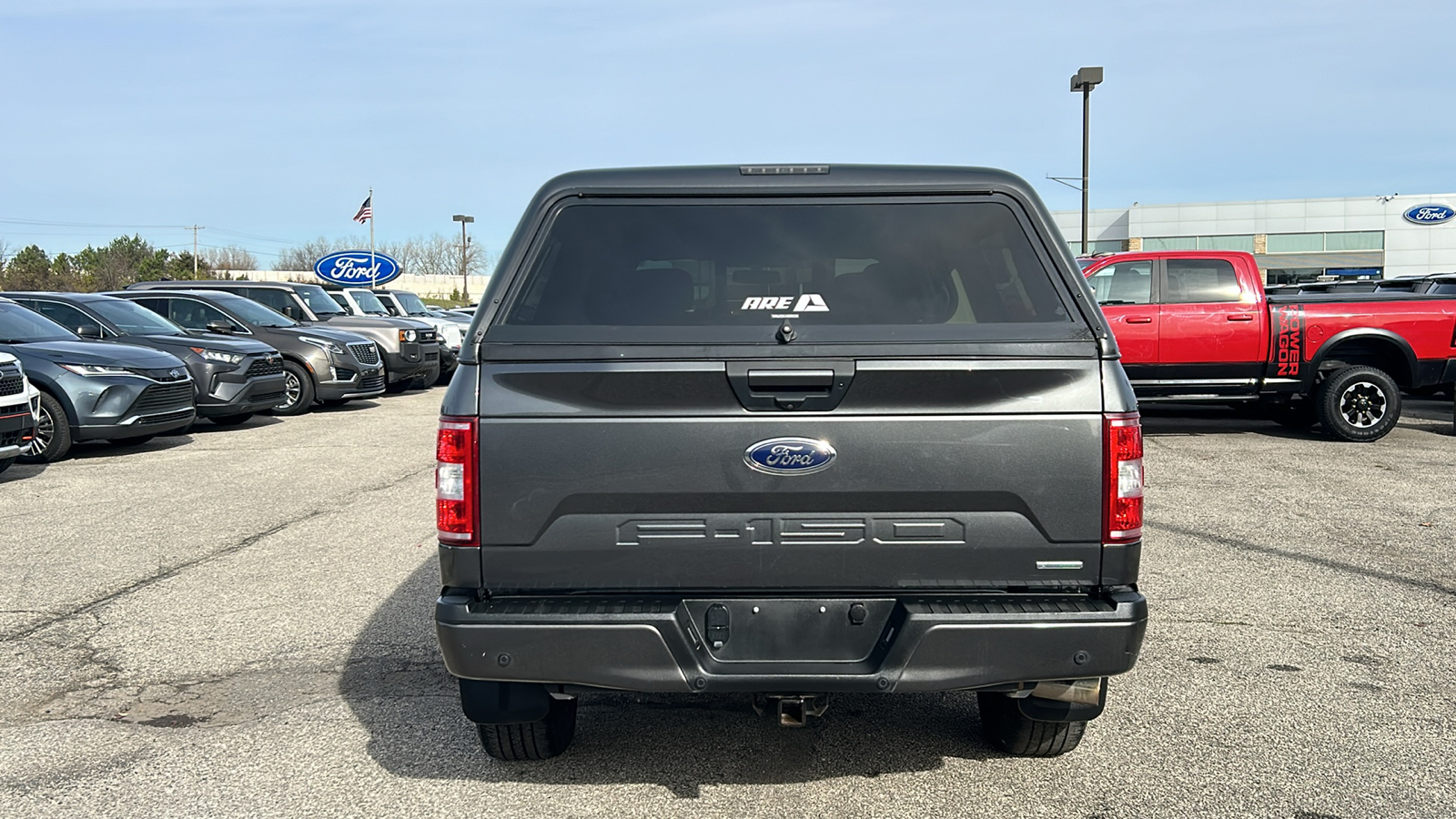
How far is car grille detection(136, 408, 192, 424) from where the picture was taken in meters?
12.3

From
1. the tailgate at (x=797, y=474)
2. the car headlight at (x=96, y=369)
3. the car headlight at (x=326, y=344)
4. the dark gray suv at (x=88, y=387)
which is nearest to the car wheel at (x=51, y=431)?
the dark gray suv at (x=88, y=387)

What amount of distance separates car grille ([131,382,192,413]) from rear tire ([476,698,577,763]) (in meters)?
9.58

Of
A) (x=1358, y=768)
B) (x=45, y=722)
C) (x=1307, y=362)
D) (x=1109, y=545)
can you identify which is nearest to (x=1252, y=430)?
(x=1307, y=362)

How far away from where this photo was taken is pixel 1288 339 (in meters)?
13.2

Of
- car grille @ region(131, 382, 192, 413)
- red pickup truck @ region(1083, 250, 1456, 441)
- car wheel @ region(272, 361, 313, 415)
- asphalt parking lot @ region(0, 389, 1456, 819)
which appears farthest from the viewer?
car wheel @ region(272, 361, 313, 415)

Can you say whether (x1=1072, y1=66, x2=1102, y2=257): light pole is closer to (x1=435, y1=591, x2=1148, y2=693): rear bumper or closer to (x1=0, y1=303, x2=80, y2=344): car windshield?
(x1=0, y1=303, x2=80, y2=344): car windshield

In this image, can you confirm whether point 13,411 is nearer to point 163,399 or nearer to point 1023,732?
point 163,399

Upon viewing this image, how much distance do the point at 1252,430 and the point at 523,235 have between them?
13158mm

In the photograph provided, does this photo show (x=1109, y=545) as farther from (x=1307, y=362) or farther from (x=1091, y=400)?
(x=1307, y=362)

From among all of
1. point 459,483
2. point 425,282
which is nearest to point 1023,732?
point 459,483

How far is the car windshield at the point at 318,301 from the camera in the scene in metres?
20.9

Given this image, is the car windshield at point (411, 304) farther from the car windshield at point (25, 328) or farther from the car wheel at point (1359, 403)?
the car wheel at point (1359, 403)

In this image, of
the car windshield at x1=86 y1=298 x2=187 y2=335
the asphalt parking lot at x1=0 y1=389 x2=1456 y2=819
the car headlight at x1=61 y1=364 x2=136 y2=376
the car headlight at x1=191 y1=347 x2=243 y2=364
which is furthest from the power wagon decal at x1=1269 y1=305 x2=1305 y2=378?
the car windshield at x1=86 y1=298 x2=187 y2=335

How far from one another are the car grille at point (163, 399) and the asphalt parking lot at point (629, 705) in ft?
11.3
